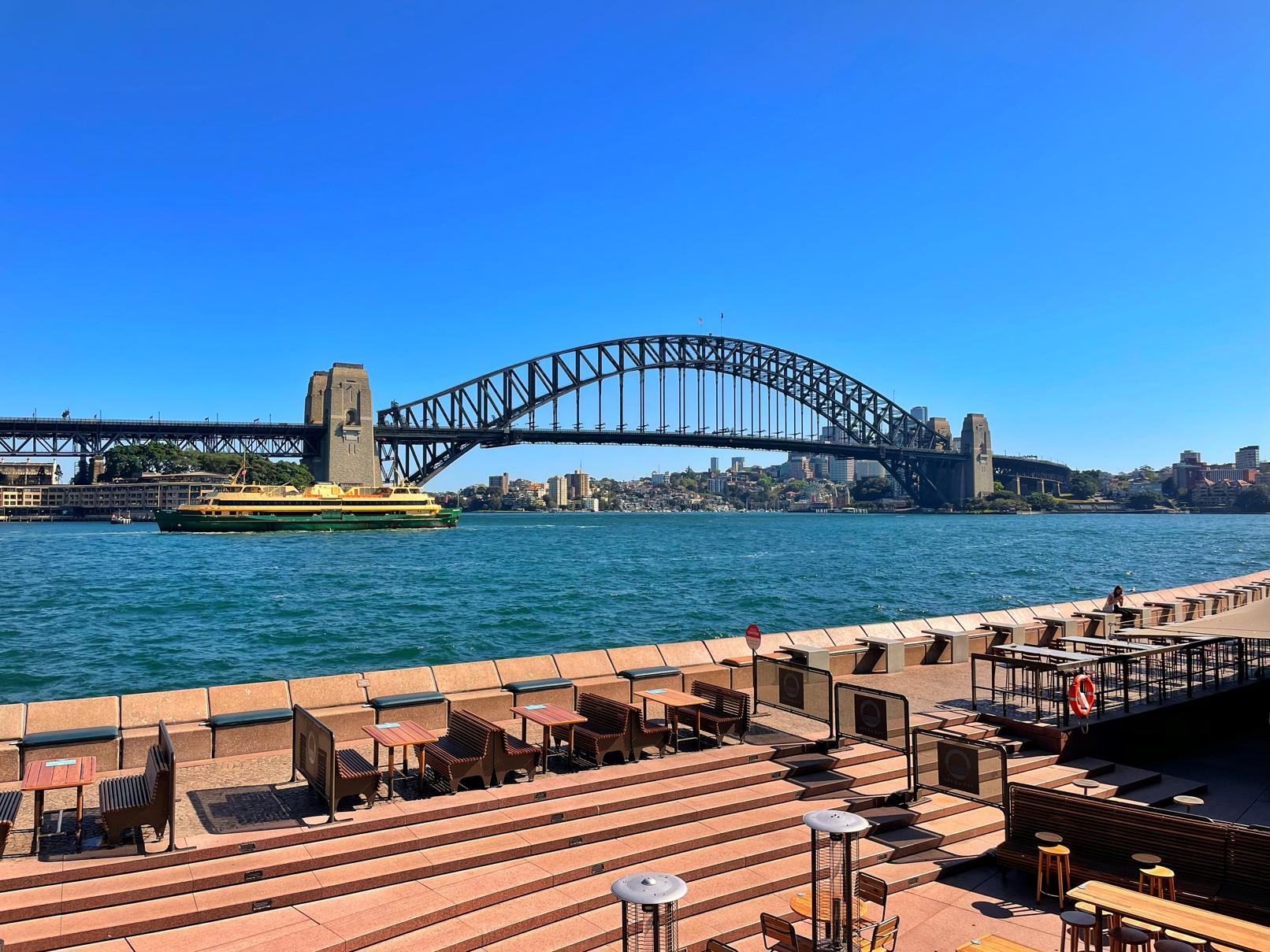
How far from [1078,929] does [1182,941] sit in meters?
0.56

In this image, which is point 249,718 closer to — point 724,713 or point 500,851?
point 500,851

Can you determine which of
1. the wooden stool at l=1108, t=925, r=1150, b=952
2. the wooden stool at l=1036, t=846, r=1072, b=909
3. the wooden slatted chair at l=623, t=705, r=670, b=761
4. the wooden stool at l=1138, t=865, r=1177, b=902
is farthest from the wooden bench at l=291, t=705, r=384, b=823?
the wooden stool at l=1138, t=865, r=1177, b=902

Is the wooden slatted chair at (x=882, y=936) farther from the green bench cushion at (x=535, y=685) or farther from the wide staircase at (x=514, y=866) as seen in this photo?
the green bench cushion at (x=535, y=685)

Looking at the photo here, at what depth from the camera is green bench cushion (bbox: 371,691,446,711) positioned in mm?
8531

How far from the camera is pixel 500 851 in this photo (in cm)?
627

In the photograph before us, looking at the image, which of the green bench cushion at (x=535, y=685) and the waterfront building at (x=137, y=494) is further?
the waterfront building at (x=137, y=494)

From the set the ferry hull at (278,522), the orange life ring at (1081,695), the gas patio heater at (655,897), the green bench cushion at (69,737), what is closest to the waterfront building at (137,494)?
the ferry hull at (278,522)

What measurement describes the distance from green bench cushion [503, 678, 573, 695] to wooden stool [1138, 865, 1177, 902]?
216 inches


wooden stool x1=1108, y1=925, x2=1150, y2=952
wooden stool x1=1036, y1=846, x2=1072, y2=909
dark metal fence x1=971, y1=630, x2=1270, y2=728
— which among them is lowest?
wooden stool x1=1036, y1=846, x2=1072, y2=909

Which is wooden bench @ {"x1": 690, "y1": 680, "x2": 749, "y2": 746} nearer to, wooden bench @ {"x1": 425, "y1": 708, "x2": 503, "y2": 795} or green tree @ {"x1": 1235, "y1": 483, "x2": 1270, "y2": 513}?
wooden bench @ {"x1": 425, "y1": 708, "x2": 503, "y2": 795}

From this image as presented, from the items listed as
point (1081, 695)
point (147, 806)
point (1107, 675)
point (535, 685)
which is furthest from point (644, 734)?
point (1107, 675)

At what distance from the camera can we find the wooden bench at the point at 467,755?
720 centimetres

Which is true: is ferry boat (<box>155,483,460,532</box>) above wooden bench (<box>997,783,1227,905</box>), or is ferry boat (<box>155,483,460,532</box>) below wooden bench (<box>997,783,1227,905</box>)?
above

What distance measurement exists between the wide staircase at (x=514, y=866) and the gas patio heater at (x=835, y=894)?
59cm
